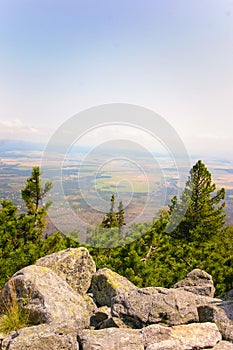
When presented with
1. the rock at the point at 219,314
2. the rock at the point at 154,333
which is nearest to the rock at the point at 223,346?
the rock at the point at 219,314

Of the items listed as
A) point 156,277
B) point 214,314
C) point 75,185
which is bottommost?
point 156,277

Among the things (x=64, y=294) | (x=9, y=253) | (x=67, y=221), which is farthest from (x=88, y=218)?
(x=64, y=294)

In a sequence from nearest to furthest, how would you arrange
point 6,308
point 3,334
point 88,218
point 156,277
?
point 3,334
point 6,308
point 156,277
point 88,218

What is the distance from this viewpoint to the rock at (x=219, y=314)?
6.38 metres

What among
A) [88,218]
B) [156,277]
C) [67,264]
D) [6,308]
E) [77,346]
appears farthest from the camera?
[88,218]

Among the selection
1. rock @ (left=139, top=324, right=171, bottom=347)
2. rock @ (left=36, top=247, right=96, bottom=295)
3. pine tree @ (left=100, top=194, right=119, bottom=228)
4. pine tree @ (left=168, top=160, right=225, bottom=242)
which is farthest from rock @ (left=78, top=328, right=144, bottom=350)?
pine tree @ (left=168, top=160, right=225, bottom=242)

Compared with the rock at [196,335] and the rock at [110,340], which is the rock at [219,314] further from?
the rock at [110,340]

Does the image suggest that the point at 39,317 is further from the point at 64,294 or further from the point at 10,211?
the point at 10,211

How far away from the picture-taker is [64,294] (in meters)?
7.52

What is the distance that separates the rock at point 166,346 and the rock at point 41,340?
4.33ft

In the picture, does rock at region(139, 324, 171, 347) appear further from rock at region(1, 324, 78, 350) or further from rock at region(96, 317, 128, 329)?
rock at region(1, 324, 78, 350)

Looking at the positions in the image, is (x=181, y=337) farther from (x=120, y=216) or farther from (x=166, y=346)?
(x=120, y=216)

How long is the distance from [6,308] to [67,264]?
101 inches

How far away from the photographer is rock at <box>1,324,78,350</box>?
5.38m
